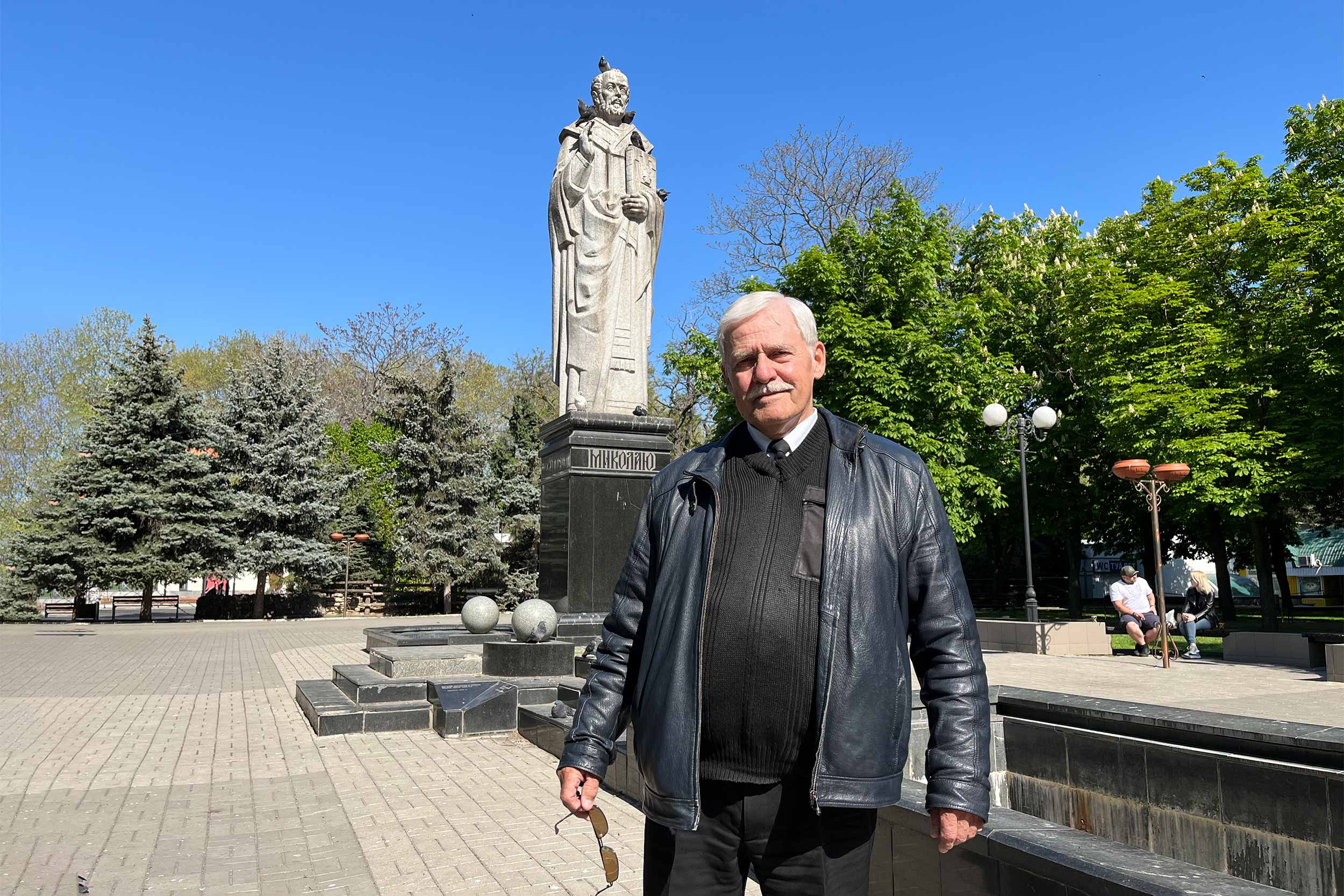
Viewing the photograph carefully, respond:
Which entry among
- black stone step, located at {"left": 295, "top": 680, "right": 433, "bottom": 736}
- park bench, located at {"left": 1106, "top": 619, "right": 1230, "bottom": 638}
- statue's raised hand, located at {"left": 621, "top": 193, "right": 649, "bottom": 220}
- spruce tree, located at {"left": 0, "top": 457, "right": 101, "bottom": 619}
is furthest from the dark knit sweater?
spruce tree, located at {"left": 0, "top": 457, "right": 101, "bottom": 619}

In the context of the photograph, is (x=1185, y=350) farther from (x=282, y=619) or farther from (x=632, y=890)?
(x=282, y=619)

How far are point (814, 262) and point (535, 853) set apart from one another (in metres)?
21.7

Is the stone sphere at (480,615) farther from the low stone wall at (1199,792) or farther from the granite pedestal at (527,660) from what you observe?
the low stone wall at (1199,792)

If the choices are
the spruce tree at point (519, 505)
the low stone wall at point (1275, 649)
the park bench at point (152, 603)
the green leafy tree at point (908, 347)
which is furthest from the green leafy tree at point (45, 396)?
the low stone wall at point (1275, 649)

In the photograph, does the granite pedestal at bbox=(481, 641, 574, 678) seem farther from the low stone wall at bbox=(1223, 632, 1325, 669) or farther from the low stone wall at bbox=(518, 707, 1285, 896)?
the low stone wall at bbox=(1223, 632, 1325, 669)

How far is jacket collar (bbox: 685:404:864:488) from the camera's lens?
2.25 meters

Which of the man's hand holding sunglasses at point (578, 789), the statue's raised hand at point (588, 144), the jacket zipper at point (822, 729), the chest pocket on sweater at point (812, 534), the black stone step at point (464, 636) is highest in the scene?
the statue's raised hand at point (588, 144)

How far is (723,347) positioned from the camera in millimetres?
2344

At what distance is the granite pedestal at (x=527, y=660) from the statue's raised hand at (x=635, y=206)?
748cm

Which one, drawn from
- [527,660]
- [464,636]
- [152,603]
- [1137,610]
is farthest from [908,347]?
[152,603]

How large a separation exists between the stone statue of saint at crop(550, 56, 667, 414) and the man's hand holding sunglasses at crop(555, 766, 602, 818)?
12.4 metres

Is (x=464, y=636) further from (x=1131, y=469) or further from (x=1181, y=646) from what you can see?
(x=1181, y=646)

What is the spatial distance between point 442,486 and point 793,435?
Answer: 29638 millimetres

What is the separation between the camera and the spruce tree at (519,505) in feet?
101
